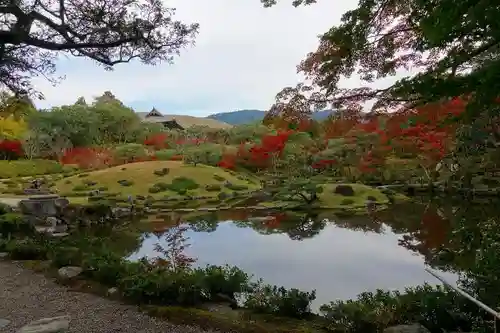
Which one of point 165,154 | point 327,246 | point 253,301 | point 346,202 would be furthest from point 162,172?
point 253,301

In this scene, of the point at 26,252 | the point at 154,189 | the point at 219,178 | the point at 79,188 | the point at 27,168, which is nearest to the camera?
the point at 26,252

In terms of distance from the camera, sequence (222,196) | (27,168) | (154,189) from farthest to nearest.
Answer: (27,168) → (154,189) → (222,196)

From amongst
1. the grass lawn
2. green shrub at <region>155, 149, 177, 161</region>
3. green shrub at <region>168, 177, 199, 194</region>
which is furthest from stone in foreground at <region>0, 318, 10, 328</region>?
green shrub at <region>155, 149, 177, 161</region>

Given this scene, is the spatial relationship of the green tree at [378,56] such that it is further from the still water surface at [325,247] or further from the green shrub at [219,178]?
the green shrub at [219,178]

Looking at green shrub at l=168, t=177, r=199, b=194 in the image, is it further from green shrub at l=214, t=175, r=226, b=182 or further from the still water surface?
the still water surface

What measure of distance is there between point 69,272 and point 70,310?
1.16 metres

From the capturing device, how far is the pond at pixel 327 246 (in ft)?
20.4

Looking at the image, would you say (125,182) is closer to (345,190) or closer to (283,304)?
(345,190)

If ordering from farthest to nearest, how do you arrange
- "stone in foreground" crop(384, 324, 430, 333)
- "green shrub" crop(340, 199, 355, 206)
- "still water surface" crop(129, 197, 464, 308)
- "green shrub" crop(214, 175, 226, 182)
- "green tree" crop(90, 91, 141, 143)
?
"green tree" crop(90, 91, 141, 143) → "green shrub" crop(214, 175, 226, 182) → "green shrub" crop(340, 199, 355, 206) → "still water surface" crop(129, 197, 464, 308) → "stone in foreground" crop(384, 324, 430, 333)

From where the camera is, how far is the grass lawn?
17062 mm

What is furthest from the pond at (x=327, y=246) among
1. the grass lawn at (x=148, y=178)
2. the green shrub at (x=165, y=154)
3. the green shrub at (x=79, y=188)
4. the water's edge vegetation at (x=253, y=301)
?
the green shrub at (x=165, y=154)

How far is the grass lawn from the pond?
4193mm

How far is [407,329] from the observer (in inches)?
122

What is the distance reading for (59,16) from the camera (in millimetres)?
4371
